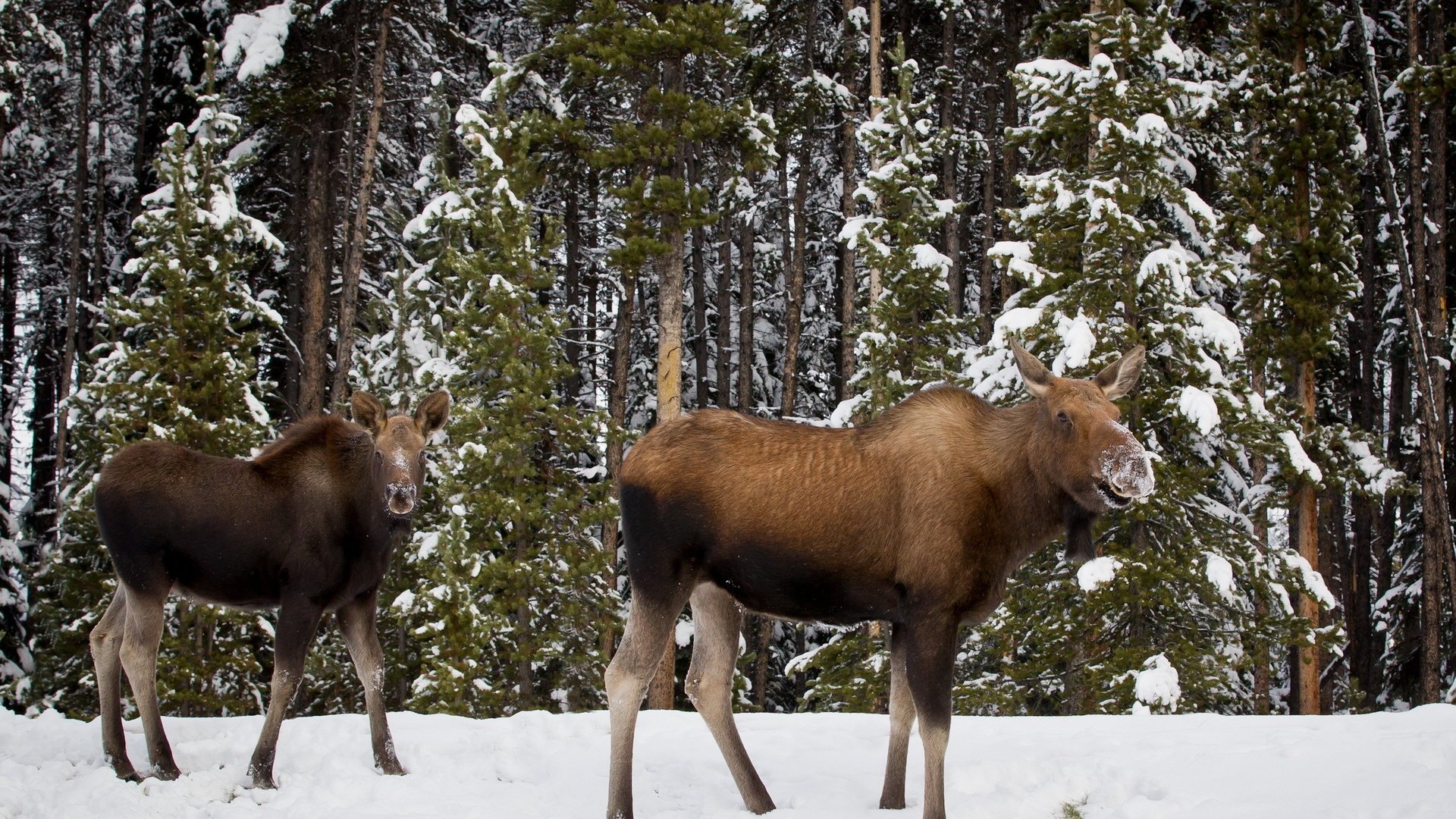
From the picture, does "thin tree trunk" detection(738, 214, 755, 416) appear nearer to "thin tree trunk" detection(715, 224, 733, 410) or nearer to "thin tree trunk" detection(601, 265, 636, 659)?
"thin tree trunk" detection(715, 224, 733, 410)

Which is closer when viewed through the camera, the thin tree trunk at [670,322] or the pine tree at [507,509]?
the pine tree at [507,509]

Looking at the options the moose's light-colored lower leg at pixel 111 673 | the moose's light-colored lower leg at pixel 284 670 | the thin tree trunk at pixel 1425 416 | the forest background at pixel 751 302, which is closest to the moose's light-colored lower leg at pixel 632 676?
the moose's light-colored lower leg at pixel 284 670

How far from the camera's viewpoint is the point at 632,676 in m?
6.04

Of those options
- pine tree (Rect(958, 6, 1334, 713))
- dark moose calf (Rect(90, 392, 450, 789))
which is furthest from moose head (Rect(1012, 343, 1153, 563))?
pine tree (Rect(958, 6, 1334, 713))

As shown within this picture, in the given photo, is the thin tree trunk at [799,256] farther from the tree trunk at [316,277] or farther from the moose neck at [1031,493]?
the moose neck at [1031,493]

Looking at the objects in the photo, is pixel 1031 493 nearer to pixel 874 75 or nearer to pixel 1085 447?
pixel 1085 447

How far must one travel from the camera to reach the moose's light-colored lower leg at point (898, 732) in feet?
19.6

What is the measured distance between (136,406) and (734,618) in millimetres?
13926

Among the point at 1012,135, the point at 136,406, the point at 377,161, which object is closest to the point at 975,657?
the point at 1012,135

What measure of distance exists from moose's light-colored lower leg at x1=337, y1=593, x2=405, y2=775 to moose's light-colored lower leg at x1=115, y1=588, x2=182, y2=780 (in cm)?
115

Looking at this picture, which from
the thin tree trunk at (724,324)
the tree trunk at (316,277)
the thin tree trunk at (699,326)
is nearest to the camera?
the tree trunk at (316,277)

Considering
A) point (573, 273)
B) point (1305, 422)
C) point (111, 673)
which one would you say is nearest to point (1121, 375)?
point (111, 673)

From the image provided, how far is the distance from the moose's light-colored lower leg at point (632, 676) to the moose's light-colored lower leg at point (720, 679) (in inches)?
12.4

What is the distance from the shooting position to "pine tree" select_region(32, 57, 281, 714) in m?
16.7
